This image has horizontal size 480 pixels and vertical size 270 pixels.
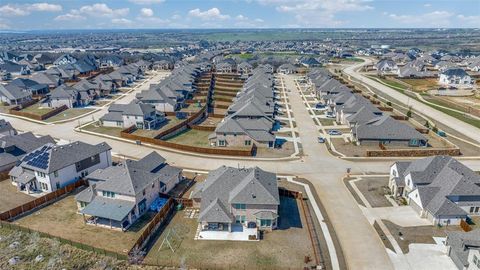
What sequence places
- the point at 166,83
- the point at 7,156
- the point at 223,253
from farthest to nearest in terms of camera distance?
the point at 166,83
the point at 7,156
the point at 223,253

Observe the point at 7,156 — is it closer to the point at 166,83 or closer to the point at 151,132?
the point at 151,132

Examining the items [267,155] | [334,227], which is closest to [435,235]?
[334,227]

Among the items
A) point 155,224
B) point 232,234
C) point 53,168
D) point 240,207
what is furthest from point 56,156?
point 232,234

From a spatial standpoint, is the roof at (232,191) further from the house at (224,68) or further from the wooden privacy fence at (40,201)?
the house at (224,68)

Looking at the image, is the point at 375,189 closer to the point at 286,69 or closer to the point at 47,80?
the point at 47,80

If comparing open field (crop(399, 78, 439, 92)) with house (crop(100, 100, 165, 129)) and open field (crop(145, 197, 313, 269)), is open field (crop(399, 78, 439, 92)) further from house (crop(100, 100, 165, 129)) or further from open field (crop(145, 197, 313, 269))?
open field (crop(145, 197, 313, 269))

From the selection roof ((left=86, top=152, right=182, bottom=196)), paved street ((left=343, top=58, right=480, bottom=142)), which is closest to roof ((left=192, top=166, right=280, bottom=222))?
roof ((left=86, top=152, right=182, bottom=196))
